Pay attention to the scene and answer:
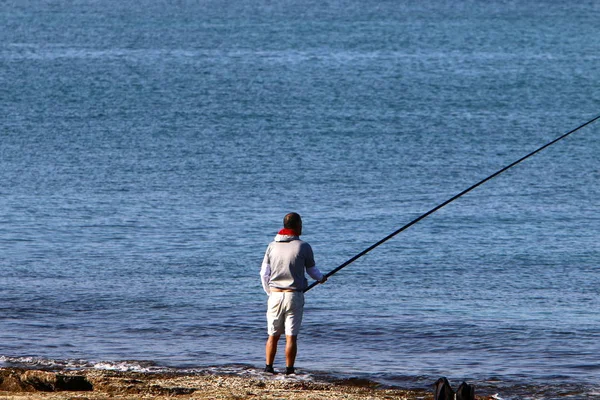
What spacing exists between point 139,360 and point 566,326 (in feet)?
13.8

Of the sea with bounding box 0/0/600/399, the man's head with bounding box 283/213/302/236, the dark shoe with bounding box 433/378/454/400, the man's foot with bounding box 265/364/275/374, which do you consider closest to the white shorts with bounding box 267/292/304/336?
the man's foot with bounding box 265/364/275/374

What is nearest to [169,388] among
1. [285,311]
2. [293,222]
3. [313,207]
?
[285,311]

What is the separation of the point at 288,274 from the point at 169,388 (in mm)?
1203

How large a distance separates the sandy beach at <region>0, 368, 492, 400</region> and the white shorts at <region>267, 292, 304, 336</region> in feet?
1.26

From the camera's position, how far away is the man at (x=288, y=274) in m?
8.73

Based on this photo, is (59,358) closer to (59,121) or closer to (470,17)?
(59,121)

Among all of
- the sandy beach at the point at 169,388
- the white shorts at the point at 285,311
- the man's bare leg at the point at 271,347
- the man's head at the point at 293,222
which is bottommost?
the sandy beach at the point at 169,388

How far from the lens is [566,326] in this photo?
1176 cm

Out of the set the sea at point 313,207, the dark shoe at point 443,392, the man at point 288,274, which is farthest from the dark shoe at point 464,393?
the sea at point 313,207

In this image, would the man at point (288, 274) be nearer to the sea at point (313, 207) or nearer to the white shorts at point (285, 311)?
the white shorts at point (285, 311)

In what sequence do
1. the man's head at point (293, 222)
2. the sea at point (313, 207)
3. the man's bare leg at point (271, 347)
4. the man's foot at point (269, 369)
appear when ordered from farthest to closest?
1. the sea at point (313, 207)
2. the man's foot at point (269, 369)
3. the man's bare leg at point (271, 347)
4. the man's head at point (293, 222)

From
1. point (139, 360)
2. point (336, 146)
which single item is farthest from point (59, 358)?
point (336, 146)

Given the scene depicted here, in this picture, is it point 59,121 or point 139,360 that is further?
point 59,121

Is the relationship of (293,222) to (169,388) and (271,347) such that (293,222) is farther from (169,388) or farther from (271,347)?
(169,388)
